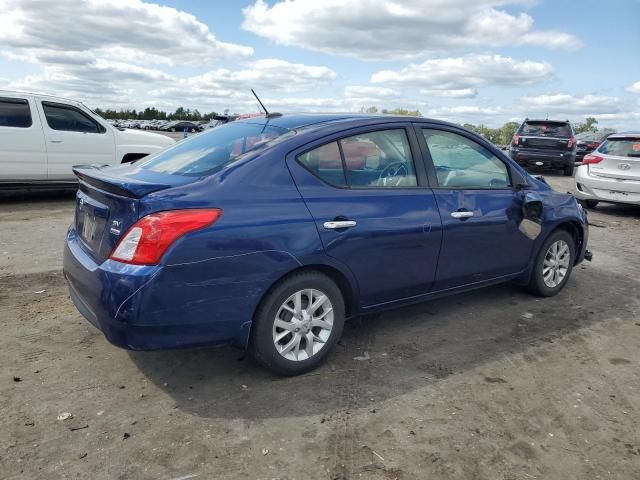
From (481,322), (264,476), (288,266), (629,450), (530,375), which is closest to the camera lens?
(264,476)

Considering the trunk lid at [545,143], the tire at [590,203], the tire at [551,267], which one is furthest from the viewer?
the trunk lid at [545,143]

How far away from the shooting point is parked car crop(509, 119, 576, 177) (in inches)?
670

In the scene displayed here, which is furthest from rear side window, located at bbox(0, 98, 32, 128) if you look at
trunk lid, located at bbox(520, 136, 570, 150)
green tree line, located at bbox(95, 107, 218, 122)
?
green tree line, located at bbox(95, 107, 218, 122)

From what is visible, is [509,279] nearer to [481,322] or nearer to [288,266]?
[481,322]

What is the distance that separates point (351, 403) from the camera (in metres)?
3.21

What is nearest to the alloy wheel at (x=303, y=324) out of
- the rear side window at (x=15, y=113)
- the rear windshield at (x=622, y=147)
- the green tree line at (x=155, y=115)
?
the rear side window at (x=15, y=113)

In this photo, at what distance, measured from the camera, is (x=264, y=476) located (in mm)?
2557

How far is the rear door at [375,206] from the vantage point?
137 inches

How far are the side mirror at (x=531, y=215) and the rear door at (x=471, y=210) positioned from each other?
0.19ft

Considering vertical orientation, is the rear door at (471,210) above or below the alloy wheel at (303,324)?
above

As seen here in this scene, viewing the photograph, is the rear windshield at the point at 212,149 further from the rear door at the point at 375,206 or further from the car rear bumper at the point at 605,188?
the car rear bumper at the point at 605,188

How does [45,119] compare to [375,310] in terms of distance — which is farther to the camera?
[45,119]

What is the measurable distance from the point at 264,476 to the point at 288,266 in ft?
3.83

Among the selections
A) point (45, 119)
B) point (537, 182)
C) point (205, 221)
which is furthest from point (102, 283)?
point (45, 119)
